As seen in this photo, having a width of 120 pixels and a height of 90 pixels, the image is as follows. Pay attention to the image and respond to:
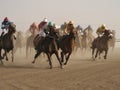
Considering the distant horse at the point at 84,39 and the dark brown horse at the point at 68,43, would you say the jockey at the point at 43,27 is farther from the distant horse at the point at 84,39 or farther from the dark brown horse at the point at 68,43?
the distant horse at the point at 84,39

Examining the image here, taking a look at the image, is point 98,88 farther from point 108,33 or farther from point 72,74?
point 108,33

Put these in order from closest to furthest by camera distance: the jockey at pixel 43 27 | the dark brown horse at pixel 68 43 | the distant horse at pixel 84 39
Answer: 1. the jockey at pixel 43 27
2. the dark brown horse at pixel 68 43
3. the distant horse at pixel 84 39

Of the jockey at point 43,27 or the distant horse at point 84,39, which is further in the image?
the distant horse at point 84,39

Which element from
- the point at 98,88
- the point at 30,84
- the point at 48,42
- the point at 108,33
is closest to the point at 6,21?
the point at 48,42

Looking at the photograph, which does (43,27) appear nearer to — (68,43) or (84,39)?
(68,43)

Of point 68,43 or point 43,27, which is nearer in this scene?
point 43,27

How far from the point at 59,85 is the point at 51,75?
2.86 meters

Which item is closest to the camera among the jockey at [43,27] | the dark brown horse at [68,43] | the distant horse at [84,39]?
the jockey at [43,27]

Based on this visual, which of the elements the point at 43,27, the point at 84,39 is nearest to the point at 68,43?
the point at 43,27

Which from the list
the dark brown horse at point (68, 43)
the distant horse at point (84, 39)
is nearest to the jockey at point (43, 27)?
the dark brown horse at point (68, 43)

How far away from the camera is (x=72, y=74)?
1565 cm

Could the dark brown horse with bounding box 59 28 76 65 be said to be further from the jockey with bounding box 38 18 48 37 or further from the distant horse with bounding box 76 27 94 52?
the distant horse with bounding box 76 27 94 52

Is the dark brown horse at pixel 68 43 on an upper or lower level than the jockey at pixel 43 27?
lower

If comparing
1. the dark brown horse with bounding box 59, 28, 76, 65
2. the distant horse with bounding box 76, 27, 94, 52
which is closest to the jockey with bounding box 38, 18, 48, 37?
the dark brown horse with bounding box 59, 28, 76, 65
